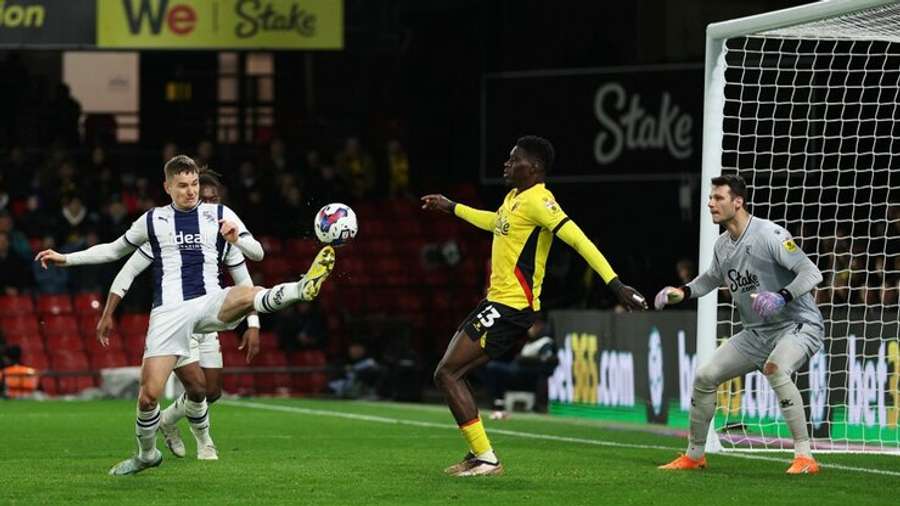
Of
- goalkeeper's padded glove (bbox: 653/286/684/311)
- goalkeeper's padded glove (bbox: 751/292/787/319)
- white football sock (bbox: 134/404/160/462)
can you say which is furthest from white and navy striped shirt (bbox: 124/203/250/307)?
goalkeeper's padded glove (bbox: 751/292/787/319)

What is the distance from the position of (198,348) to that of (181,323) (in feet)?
4.87

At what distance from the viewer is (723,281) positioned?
1198 cm

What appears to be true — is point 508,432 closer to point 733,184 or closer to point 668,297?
point 668,297

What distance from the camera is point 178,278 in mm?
11281

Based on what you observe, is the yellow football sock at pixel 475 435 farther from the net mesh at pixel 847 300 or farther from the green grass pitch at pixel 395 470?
the net mesh at pixel 847 300

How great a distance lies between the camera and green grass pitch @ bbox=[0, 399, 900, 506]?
1002 cm

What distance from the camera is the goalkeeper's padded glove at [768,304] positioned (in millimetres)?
11195

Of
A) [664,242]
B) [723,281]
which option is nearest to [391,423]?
[723,281]

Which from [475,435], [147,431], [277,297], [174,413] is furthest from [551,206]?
[174,413]

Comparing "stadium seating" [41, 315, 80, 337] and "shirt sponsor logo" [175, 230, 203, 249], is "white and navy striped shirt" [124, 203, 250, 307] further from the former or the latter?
"stadium seating" [41, 315, 80, 337]

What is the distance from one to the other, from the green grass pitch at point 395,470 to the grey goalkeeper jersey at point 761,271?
107 cm

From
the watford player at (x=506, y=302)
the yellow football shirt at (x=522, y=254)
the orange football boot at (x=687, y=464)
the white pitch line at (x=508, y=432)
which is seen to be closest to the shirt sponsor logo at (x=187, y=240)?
the watford player at (x=506, y=302)

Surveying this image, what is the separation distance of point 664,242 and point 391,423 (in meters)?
8.27

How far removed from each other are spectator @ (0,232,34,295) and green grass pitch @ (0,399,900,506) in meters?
6.54
